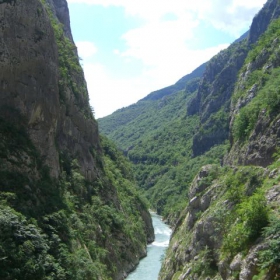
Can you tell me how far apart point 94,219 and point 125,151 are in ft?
402

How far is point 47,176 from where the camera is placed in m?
35.3

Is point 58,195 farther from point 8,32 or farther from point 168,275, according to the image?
point 8,32

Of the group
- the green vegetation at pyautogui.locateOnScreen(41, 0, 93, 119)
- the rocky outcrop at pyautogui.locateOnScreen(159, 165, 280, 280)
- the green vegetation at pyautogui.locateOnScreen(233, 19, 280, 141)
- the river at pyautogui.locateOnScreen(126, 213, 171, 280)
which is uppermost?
the green vegetation at pyautogui.locateOnScreen(41, 0, 93, 119)

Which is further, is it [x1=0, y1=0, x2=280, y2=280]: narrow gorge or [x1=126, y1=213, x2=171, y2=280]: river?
[x1=126, y1=213, x2=171, y2=280]: river

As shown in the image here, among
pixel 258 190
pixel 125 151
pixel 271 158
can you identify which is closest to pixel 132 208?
pixel 271 158

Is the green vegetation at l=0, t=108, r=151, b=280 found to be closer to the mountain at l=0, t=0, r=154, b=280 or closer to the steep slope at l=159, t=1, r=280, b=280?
the mountain at l=0, t=0, r=154, b=280

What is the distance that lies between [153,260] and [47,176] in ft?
87.0

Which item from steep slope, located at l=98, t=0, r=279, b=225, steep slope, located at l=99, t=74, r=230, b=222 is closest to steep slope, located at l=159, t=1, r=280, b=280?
steep slope, located at l=98, t=0, r=279, b=225

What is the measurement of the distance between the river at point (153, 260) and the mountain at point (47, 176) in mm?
1288

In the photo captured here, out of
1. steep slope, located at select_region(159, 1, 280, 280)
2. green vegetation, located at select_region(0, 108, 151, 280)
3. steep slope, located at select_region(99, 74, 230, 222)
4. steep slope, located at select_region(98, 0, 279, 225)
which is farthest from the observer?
steep slope, located at select_region(98, 0, 279, 225)

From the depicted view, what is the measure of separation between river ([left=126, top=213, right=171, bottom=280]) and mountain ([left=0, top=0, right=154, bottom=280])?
50.7 inches

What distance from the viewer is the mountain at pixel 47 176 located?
26.2 metres

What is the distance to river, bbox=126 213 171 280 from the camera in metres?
46.1

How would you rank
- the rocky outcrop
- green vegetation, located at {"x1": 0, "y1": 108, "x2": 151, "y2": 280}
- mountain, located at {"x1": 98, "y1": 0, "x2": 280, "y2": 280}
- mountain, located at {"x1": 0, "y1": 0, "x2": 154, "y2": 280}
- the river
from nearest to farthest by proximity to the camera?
the rocky outcrop, mountain, located at {"x1": 98, "y1": 0, "x2": 280, "y2": 280}, green vegetation, located at {"x1": 0, "y1": 108, "x2": 151, "y2": 280}, mountain, located at {"x1": 0, "y1": 0, "x2": 154, "y2": 280}, the river
